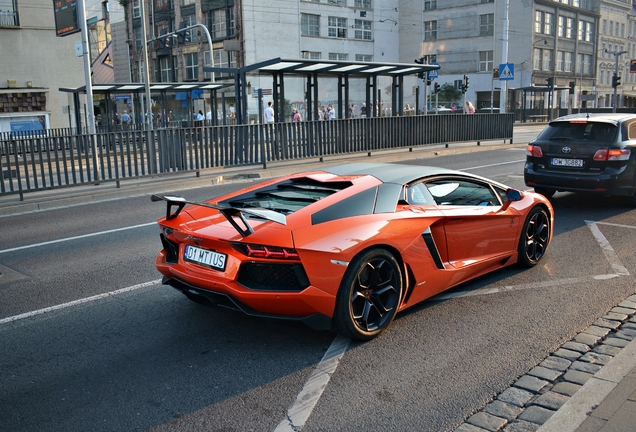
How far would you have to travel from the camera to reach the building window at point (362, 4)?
63.8 m

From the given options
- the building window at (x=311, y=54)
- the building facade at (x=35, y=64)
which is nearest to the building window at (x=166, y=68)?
the building window at (x=311, y=54)

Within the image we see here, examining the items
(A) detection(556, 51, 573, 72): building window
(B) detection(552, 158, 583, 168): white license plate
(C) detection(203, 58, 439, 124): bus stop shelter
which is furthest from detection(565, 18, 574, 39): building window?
(B) detection(552, 158, 583, 168): white license plate

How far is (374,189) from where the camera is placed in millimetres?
5188

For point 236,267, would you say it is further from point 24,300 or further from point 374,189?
point 24,300

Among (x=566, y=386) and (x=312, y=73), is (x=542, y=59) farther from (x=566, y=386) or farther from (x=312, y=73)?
(x=566, y=386)

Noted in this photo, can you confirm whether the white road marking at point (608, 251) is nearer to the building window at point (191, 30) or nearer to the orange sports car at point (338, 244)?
the orange sports car at point (338, 244)

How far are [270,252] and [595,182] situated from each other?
7.45 m

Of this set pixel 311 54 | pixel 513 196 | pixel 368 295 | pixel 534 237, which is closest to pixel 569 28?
pixel 311 54

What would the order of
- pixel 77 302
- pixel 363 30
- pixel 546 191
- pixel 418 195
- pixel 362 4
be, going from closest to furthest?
1. pixel 418 195
2. pixel 77 302
3. pixel 546 191
4. pixel 362 4
5. pixel 363 30

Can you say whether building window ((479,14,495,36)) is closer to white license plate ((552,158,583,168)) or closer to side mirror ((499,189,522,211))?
white license plate ((552,158,583,168))

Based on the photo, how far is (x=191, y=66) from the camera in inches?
2341

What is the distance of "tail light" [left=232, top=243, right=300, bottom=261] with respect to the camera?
14.4ft

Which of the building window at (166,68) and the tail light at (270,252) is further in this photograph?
the building window at (166,68)

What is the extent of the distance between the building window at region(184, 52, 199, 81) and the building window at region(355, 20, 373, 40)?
17227 mm
